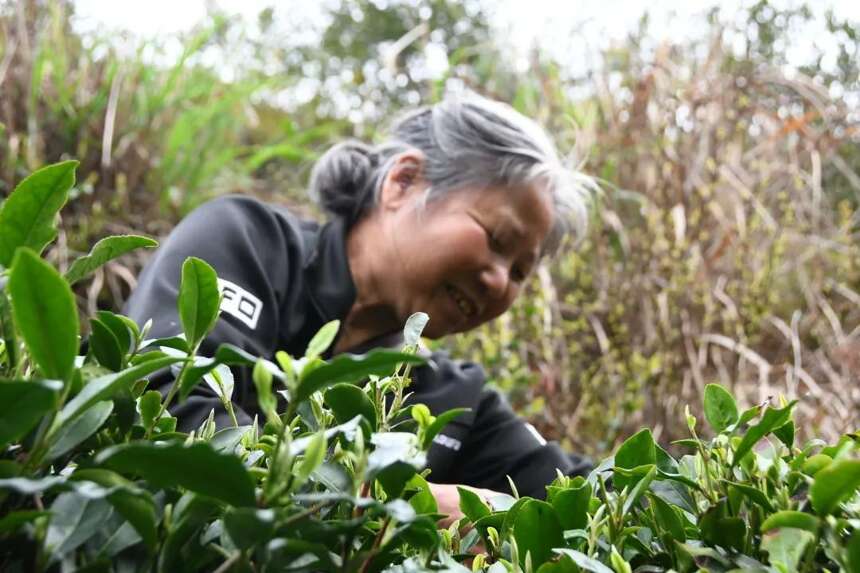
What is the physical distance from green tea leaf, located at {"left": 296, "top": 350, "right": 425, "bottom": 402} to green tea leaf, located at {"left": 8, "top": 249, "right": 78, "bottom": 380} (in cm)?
10

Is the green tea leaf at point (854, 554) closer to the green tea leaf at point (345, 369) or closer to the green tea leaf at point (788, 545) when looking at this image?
the green tea leaf at point (788, 545)

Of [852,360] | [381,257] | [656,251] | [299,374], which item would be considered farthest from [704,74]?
[299,374]

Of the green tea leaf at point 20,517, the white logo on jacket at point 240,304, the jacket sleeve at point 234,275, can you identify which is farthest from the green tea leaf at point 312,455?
the white logo on jacket at point 240,304

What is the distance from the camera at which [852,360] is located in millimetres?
2119

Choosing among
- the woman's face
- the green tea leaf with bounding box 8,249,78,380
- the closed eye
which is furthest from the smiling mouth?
the green tea leaf with bounding box 8,249,78,380

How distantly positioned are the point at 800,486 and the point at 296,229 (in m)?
1.45

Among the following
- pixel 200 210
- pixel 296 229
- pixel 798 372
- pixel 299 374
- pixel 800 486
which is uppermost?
pixel 299 374

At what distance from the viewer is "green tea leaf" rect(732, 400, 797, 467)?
19.6 inches

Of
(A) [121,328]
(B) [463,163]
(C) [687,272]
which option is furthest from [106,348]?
(C) [687,272]

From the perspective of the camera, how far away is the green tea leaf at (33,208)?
474 mm

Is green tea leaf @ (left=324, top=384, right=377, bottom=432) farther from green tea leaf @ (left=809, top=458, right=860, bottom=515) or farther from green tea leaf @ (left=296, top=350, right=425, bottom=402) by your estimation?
green tea leaf @ (left=809, top=458, right=860, bottom=515)

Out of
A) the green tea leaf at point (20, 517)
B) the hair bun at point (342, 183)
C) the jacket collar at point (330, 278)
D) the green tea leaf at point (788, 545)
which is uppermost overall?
the green tea leaf at point (20, 517)

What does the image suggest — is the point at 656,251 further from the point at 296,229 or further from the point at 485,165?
the point at 296,229

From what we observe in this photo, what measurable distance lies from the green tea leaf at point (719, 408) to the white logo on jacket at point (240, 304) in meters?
1.06
